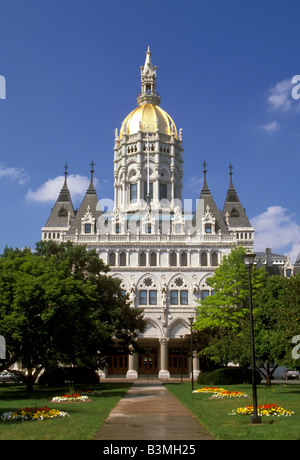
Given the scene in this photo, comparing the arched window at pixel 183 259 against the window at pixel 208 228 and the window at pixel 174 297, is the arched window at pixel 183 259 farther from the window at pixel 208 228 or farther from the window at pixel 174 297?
the window at pixel 208 228

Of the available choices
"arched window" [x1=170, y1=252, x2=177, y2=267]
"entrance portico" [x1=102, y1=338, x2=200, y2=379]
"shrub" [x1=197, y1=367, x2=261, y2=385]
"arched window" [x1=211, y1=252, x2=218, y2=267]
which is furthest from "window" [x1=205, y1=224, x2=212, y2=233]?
"shrub" [x1=197, y1=367, x2=261, y2=385]

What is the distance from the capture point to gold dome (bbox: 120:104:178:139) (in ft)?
306

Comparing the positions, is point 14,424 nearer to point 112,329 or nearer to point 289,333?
point 289,333

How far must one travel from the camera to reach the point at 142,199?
291 feet

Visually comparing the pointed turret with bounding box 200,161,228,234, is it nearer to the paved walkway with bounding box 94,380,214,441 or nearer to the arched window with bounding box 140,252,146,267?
the arched window with bounding box 140,252,146,267

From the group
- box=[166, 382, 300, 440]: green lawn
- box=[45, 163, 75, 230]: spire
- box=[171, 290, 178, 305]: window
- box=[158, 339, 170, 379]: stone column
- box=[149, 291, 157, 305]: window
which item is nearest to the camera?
box=[166, 382, 300, 440]: green lawn

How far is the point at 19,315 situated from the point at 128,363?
45.6 m

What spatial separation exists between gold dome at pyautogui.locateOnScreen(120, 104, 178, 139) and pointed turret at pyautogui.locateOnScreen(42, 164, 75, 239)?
49.1 feet

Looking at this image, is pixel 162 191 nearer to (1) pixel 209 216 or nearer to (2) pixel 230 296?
(1) pixel 209 216

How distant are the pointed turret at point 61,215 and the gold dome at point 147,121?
1495 cm

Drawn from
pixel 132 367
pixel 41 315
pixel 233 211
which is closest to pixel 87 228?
pixel 132 367

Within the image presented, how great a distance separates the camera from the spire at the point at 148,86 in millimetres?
98188
